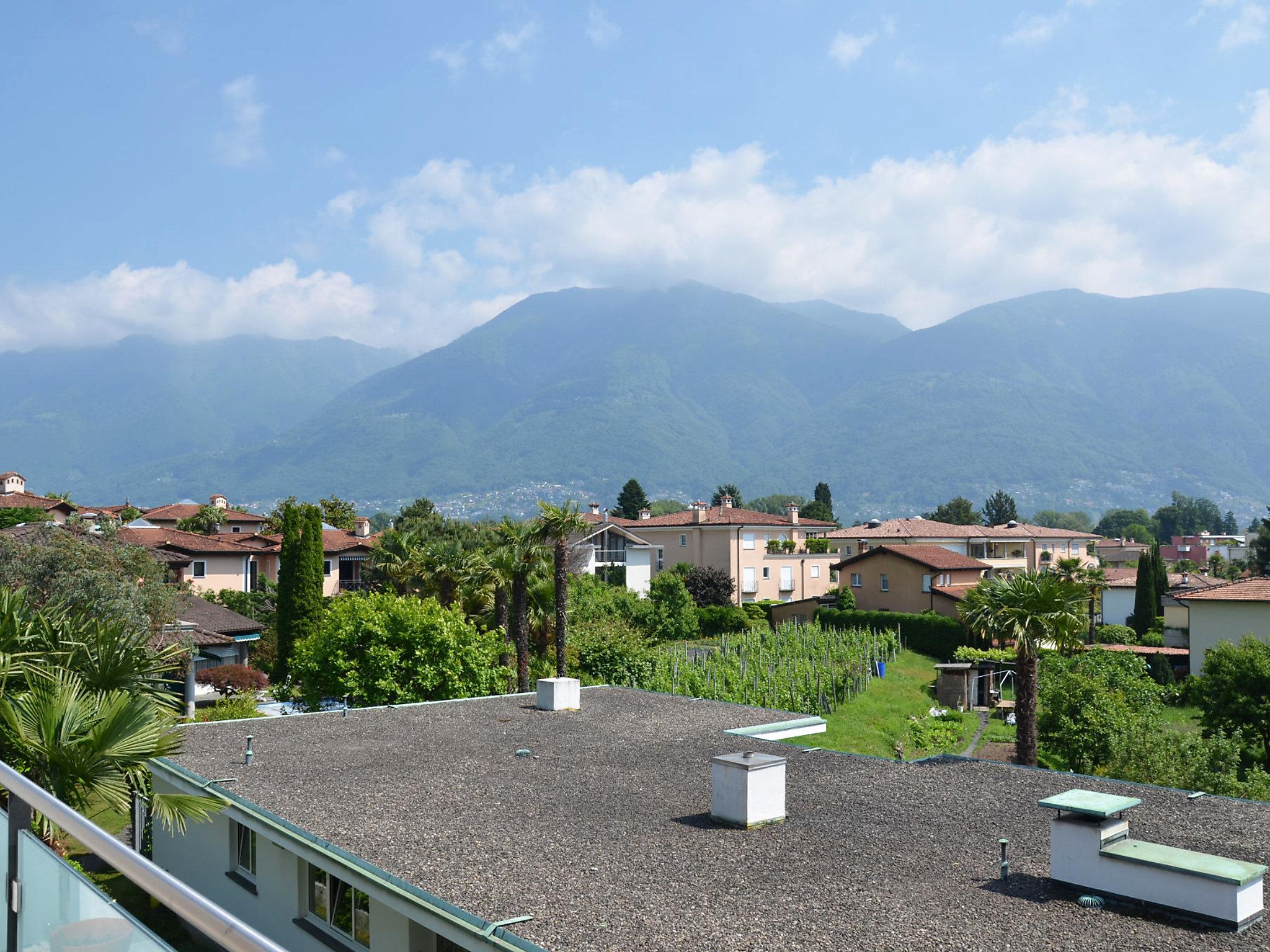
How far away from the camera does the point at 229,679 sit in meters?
37.9

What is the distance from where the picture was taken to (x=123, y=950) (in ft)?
8.65

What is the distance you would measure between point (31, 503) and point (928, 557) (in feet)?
188

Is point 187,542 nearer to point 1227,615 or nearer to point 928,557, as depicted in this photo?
point 928,557

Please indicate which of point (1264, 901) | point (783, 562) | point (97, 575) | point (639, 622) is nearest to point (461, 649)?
point (97, 575)

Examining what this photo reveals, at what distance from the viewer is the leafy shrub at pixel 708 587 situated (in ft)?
219

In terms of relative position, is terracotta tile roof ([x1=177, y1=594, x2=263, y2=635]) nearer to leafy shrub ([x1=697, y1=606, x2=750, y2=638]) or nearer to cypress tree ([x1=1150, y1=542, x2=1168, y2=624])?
leafy shrub ([x1=697, y1=606, x2=750, y2=638])

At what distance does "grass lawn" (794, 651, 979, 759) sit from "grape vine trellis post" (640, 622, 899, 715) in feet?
2.42

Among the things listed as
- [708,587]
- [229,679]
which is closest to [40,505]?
[229,679]

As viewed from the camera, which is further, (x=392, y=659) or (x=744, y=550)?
(x=744, y=550)

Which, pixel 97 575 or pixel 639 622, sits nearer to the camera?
pixel 97 575

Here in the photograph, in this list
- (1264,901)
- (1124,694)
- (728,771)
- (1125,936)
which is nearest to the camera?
(1125,936)

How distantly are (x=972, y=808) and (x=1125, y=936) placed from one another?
397 cm

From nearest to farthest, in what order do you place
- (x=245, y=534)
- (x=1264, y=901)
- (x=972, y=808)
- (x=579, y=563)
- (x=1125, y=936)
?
(x=1125, y=936)
(x=1264, y=901)
(x=972, y=808)
(x=579, y=563)
(x=245, y=534)

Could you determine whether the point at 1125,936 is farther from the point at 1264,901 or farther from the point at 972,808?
the point at 972,808
